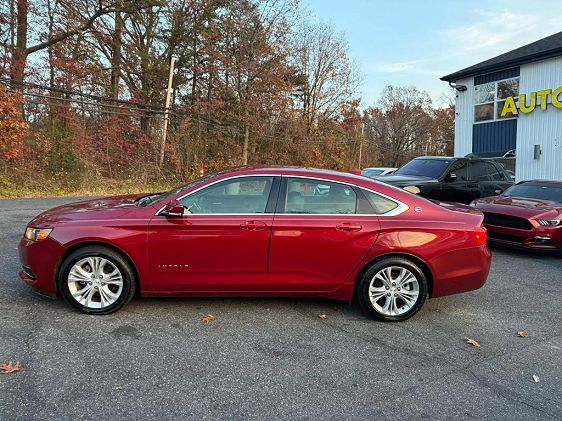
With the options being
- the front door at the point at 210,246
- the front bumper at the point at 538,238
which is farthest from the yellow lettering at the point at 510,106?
the front door at the point at 210,246

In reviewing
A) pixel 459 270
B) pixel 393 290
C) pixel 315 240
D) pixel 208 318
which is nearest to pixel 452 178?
pixel 459 270

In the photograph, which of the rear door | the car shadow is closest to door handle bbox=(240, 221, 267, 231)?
the rear door

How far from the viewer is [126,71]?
84.7 ft


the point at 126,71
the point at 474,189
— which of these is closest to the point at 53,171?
the point at 126,71

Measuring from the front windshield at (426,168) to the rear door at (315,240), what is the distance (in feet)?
21.9

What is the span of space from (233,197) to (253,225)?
38 centimetres

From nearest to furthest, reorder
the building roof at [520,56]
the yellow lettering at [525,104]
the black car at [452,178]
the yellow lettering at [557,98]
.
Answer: the black car at [452,178] → the yellow lettering at [557,98] → the building roof at [520,56] → the yellow lettering at [525,104]

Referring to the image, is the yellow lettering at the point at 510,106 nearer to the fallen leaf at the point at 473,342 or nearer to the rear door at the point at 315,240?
the rear door at the point at 315,240

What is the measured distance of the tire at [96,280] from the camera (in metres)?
4.14

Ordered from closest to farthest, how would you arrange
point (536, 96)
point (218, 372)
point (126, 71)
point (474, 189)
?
point (218, 372), point (474, 189), point (536, 96), point (126, 71)

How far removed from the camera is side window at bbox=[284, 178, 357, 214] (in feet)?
14.3

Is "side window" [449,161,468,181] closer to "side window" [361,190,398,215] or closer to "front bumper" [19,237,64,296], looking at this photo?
"side window" [361,190,398,215]

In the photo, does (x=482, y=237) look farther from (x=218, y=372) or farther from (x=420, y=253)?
(x=218, y=372)

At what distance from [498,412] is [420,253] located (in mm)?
1740
